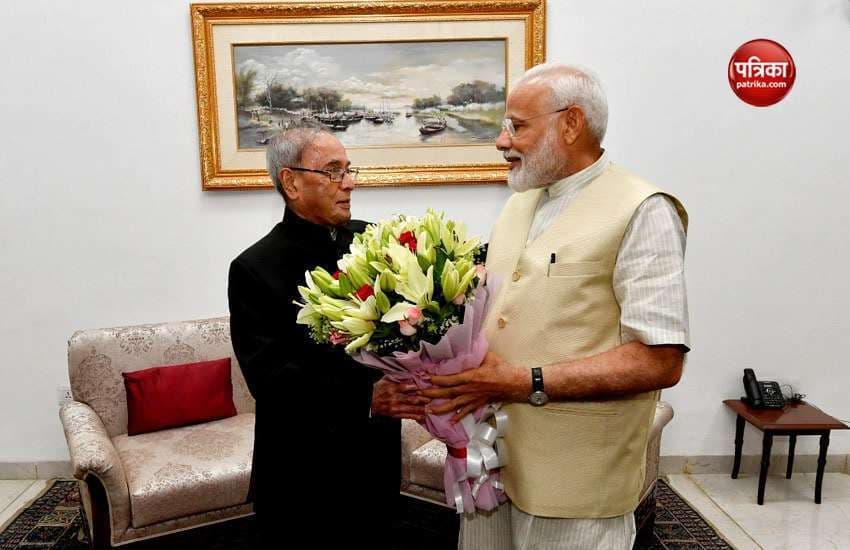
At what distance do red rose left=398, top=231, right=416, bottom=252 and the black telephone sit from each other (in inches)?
111

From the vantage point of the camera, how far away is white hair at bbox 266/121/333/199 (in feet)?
6.27

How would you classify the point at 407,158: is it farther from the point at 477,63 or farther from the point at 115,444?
the point at 115,444

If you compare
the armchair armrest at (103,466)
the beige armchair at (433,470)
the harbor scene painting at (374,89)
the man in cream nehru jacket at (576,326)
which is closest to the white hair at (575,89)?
the man in cream nehru jacket at (576,326)

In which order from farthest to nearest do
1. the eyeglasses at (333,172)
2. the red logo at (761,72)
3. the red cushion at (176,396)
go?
the red logo at (761,72)
the red cushion at (176,396)
the eyeglasses at (333,172)

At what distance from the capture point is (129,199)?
356 cm

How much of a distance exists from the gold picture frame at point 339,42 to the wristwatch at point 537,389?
220 centimetres

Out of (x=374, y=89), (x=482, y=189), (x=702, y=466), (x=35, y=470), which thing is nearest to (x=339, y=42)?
(x=374, y=89)

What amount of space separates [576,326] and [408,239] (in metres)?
0.41

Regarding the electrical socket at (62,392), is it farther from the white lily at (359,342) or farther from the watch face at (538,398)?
the watch face at (538,398)

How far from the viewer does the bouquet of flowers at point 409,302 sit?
1402 mm

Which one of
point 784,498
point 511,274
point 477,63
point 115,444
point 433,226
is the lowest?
point 784,498

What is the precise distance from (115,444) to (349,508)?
5.64 feet

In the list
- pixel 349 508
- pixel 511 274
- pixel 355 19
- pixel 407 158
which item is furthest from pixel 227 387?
pixel 511 274

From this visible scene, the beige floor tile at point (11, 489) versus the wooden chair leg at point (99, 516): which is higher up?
the wooden chair leg at point (99, 516)
